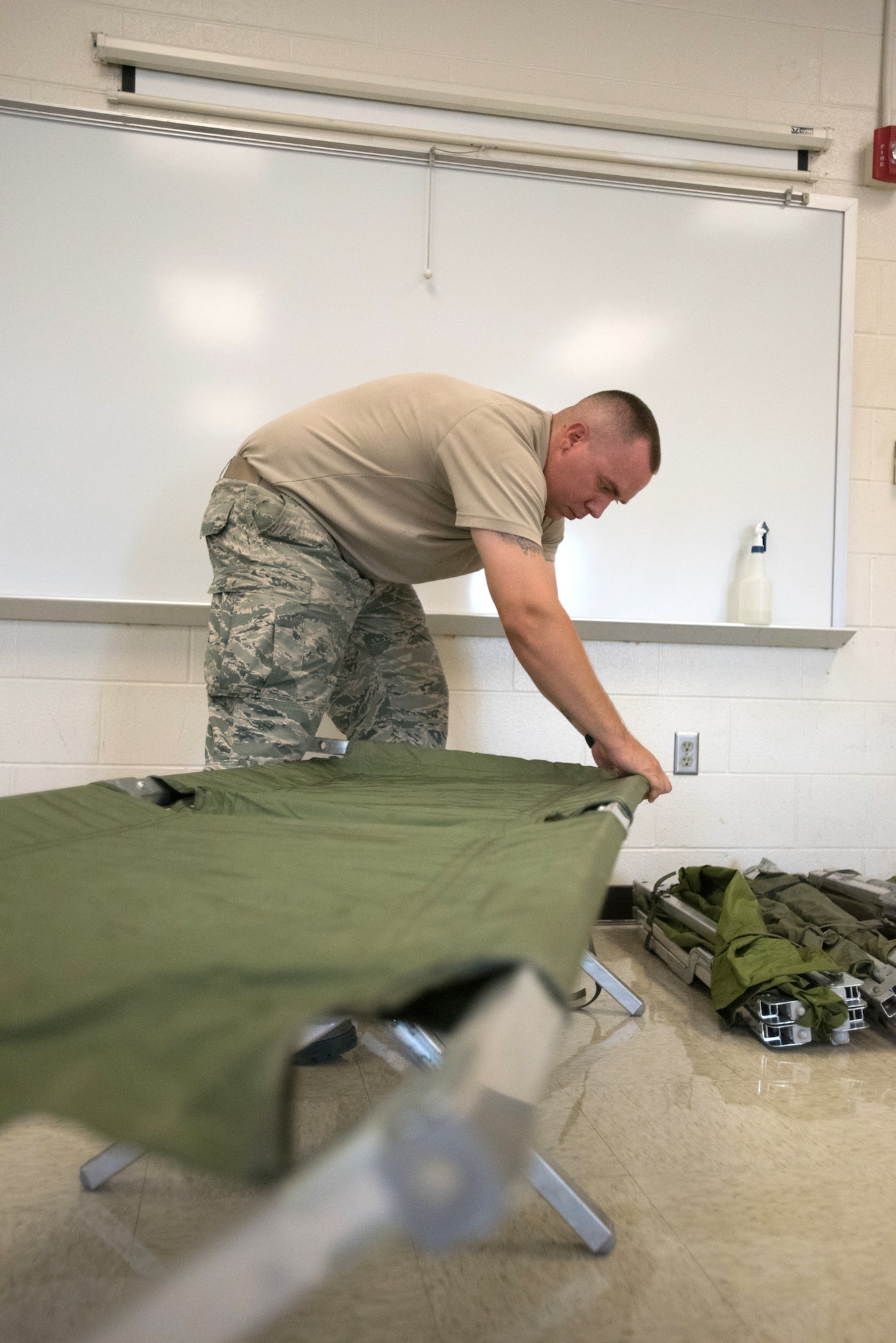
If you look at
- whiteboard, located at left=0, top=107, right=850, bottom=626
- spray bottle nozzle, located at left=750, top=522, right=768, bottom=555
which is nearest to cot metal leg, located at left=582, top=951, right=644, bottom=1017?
whiteboard, located at left=0, top=107, right=850, bottom=626

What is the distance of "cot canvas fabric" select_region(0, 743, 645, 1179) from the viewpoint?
0.39m

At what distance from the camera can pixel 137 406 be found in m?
2.43

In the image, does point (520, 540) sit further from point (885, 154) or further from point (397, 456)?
point (885, 154)

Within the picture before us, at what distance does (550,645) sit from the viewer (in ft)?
5.03

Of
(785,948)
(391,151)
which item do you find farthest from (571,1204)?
(391,151)

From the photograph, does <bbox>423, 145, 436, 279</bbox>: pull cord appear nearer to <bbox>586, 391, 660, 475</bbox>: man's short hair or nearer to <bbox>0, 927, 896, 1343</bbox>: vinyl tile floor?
<bbox>586, 391, 660, 475</bbox>: man's short hair

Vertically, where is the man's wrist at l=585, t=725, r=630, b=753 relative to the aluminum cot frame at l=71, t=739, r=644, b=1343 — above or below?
above

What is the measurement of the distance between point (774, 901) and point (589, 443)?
1204 millimetres

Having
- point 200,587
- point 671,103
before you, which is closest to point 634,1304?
point 200,587

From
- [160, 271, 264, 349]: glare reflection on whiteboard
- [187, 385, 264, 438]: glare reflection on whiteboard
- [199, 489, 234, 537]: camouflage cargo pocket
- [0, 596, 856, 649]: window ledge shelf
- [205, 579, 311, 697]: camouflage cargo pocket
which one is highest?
[160, 271, 264, 349]: glare reflection on whiteboard

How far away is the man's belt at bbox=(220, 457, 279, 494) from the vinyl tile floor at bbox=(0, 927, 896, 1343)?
1087mm

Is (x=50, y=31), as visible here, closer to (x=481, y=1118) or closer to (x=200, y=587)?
(x=200, y=587)

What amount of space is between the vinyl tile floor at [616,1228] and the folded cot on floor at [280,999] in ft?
0.87

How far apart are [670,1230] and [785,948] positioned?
32.4 inches
